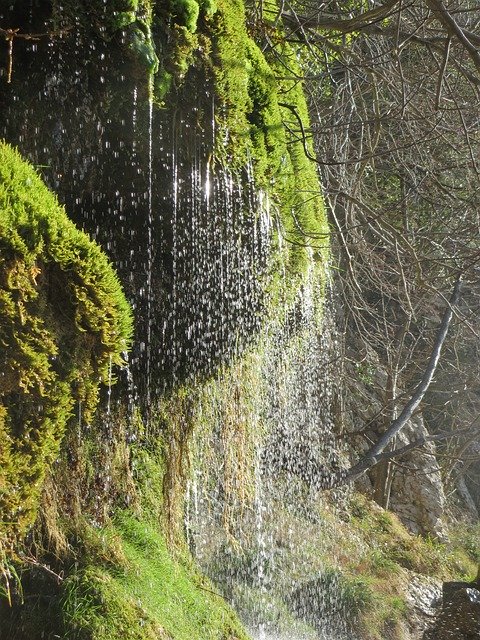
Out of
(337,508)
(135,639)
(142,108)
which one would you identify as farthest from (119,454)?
(337,508)

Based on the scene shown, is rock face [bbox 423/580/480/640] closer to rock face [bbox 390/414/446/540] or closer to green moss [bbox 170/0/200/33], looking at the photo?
rock face [bbox 390/414/446/540]

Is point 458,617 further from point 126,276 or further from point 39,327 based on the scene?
point 39,327

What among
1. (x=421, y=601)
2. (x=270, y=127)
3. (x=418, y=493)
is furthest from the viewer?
(x=418, y=493)

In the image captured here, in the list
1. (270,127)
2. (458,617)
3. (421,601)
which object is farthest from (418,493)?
(270,127)

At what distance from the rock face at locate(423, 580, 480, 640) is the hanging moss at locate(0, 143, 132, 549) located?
4.88 m

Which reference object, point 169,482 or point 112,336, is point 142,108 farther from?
point 169,482

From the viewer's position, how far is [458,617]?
644 centimetres

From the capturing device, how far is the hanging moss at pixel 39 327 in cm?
201

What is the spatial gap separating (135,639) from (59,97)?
2.16m

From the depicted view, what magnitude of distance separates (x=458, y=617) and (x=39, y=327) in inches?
218

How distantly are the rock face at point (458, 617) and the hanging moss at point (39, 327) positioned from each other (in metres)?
4.88

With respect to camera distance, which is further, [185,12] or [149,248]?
[149,248]

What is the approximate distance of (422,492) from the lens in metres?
9.52

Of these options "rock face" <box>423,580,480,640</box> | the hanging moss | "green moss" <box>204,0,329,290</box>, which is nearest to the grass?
the hanging moss
